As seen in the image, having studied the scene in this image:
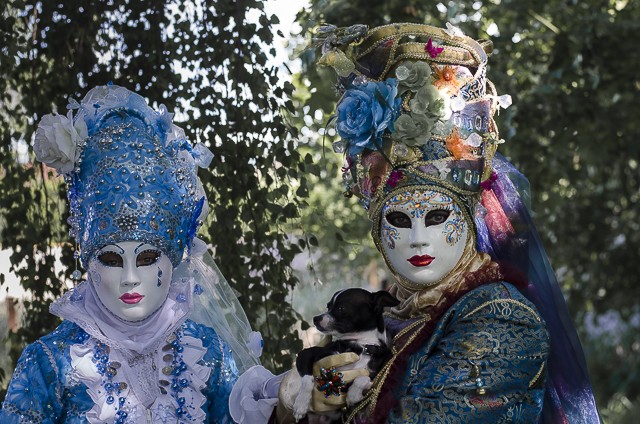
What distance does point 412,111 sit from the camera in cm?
368

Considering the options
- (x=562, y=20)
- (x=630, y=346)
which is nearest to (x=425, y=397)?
(x=562, y=20)

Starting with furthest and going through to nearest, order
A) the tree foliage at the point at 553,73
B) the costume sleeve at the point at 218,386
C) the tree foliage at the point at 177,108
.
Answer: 1. the tree foliage at the point at 553,73
2. the tree foliage at the point at 177,108
3. the costume sleeve at the point at 218,386

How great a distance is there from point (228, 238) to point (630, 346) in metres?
8.31

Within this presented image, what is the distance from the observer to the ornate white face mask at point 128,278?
3.69 meters

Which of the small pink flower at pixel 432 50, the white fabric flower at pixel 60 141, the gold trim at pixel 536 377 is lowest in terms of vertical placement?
the gold trim at pixel 536 377

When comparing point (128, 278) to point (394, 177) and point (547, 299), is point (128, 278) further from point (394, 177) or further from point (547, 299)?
point (547, 299)

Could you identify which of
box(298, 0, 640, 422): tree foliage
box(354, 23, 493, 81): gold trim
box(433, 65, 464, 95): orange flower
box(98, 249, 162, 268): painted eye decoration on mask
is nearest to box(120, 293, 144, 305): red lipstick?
box(98, 249, 162, 268): painted eye decoration on mask

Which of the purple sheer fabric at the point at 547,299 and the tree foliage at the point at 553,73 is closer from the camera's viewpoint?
the purple sheer fabric at the point at 547,299

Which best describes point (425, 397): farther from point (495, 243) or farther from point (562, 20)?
point (562, 20)

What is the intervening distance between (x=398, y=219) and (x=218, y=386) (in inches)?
34.4

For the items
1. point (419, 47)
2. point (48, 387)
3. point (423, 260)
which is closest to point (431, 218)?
point (423, 260)

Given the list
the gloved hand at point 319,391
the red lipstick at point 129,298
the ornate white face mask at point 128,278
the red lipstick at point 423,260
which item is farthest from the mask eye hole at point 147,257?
the red lipstick at point 423,260

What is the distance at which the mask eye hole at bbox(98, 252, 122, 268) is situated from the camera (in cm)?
371

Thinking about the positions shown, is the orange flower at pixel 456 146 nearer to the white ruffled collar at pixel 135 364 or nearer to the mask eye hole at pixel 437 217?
the mask eye hole at pixel 437 217
